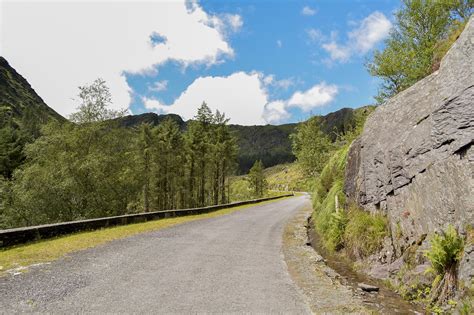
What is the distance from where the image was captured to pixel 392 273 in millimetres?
7781

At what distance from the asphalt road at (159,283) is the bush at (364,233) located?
7.76 ft

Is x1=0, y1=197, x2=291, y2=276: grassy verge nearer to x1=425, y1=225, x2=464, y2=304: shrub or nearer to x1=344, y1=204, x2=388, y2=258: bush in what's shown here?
x1=344, y1=204, x2=388, y2=258: bush

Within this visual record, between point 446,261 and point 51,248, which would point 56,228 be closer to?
point 51,248

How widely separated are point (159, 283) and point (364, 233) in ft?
20.9

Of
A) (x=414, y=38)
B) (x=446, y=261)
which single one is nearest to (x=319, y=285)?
(x=446, y=261)

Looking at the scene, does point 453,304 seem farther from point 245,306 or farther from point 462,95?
point 462,95

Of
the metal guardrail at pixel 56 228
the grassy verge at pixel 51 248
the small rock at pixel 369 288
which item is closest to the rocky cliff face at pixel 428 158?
the small rock at pixel 369 288

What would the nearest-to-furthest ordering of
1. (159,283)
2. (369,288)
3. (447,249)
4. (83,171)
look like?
(447,249)
(159,283)
(369,288)
(83,171)

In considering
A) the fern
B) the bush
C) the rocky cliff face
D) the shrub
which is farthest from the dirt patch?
the rocky cliff face

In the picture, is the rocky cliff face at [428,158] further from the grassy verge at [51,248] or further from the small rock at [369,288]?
the grassy verge at [51,248]

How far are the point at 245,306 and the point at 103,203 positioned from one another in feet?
77.8

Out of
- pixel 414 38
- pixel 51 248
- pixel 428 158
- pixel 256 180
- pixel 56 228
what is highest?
pixel 414 38

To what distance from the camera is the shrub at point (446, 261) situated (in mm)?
5730

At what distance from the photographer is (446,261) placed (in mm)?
5902
